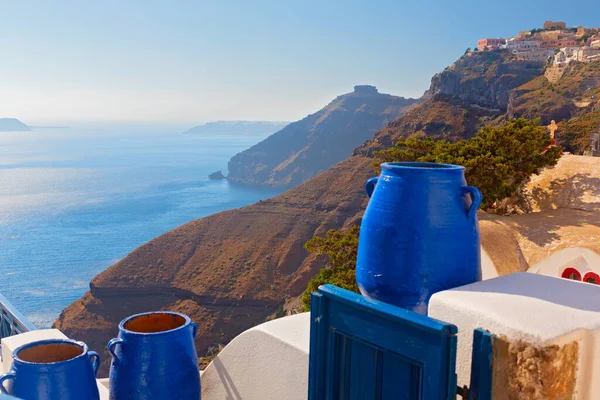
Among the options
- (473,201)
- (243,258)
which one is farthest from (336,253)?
(243,258)

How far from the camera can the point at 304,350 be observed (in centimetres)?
192

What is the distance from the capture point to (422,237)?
1517mm

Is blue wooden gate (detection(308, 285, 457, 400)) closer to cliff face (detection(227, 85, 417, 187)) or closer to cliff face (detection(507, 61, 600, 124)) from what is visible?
cliff face (detection(507, 61, 600, 124))

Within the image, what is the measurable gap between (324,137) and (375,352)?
91.1m

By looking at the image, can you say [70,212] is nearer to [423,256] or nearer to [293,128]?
[293,128]

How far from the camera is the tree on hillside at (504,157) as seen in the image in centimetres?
697

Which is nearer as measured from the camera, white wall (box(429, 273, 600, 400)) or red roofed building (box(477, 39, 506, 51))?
white wall (box(429, 273, 600, 400))

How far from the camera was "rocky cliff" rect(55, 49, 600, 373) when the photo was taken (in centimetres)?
3312

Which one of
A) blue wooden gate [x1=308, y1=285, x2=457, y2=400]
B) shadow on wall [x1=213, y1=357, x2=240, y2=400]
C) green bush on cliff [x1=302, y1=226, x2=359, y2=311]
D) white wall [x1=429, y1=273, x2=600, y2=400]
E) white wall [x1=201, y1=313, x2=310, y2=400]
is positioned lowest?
green bush on cliff [x1=302, y1=226, x2=359, y2=311]

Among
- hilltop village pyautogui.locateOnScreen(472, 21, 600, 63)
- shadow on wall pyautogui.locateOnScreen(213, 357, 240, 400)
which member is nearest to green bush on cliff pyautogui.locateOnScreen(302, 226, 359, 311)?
shadow on wall pyautogui.locateOnScreen(213, 357, 240, 400)

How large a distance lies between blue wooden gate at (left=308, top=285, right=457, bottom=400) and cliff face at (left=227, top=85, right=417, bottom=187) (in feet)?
285

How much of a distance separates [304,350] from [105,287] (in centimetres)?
3697

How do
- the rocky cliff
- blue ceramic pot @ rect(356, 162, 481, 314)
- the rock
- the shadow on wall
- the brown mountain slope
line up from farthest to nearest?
the rock < the rocky cliff < the brown mountain slope < the shadow on wall < blue ceramic pot @ rect(356, 162, 481, 314)

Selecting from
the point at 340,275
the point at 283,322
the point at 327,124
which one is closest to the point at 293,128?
the point at 327,124
